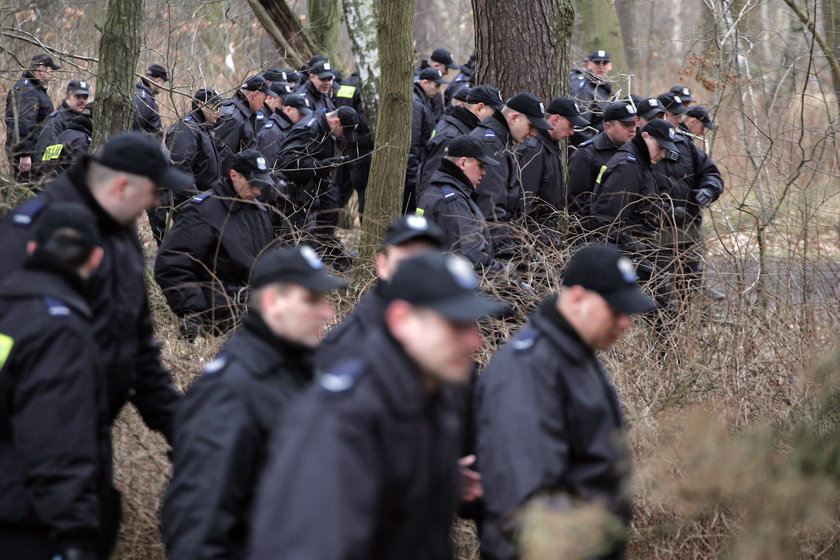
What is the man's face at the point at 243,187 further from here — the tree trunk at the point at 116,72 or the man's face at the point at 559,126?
the man's face at the point at 559,126

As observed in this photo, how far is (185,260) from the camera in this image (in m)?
6.86

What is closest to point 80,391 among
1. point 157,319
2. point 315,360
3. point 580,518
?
point 315,360

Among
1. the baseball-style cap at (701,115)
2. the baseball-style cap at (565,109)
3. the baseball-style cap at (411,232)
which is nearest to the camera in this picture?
the baseball-style cap at (411,232)

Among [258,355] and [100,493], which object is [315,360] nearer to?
[258,355]

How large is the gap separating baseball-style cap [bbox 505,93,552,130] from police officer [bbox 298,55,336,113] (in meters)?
4.72

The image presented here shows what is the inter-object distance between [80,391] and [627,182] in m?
6.06

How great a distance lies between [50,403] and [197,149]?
7.60 m

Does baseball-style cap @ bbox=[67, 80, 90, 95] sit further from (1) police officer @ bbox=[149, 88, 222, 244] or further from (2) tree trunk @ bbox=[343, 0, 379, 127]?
(2) tree trunk @ bbox=[343, 0, 379, 127]

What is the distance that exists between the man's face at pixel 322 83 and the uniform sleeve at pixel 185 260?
6.27 meters

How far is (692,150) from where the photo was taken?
379 inches

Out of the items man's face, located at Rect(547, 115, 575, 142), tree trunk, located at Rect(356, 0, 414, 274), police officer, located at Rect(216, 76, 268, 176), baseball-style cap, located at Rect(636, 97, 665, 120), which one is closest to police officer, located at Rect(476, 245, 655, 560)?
tree trunk, located at Rect(356, 0, 414, 274)

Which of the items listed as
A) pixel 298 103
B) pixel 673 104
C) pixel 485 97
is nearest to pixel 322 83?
pixel 298 103

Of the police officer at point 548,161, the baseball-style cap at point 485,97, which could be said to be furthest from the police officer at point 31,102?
the police officer at point 548,161

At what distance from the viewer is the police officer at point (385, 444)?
2.45 m
